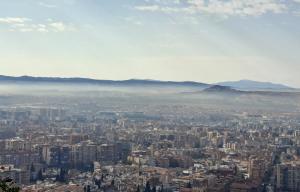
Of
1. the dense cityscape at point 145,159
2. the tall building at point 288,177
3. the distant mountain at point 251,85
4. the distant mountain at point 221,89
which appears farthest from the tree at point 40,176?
the distant mountain at point 251,85

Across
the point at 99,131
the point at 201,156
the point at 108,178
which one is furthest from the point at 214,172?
the point at 99,131

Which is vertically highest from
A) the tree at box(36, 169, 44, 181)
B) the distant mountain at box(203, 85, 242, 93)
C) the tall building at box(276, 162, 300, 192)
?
the distant mountain at box(203, 85, 242, 93)

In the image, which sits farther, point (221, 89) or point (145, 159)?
point (221, 89)

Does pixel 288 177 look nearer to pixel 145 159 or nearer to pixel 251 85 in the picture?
pixel 145 159

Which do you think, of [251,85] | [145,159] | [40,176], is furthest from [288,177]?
[251,85]

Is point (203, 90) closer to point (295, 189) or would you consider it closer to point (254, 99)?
point (254, 99)

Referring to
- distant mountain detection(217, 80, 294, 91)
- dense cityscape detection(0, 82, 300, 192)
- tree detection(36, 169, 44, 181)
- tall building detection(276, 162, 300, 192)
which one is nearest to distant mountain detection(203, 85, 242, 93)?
distant mountain detection(217, 80, 294, 91)

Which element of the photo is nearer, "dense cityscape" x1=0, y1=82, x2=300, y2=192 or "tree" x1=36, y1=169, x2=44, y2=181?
"dense cityscape" x1=0, y1=82, x2=300, y2=192

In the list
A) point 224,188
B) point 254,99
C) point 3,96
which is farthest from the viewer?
point 254,99

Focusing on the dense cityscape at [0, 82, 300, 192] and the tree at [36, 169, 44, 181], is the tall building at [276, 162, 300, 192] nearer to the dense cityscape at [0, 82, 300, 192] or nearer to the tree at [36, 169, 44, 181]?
the dense cityscape at [0, 82, 300, 192]

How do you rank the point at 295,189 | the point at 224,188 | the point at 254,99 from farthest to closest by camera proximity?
1. the point at 254,99
2. the point at 295,189
3. the point at 224,188

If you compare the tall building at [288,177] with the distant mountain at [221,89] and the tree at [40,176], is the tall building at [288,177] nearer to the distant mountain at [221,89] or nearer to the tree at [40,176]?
the tree at [40,176]
